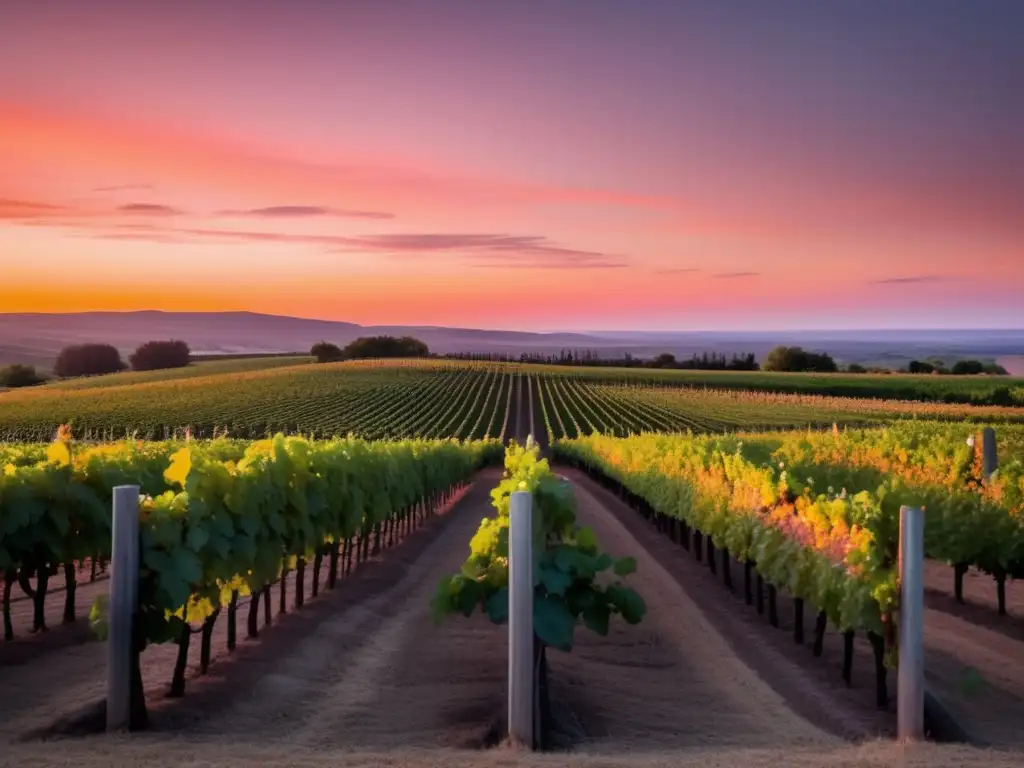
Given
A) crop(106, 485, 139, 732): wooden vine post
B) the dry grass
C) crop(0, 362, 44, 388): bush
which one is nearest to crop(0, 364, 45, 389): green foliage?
crop(0, 362, 44, 388): bush

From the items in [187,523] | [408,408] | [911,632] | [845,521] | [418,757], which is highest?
[187,523]

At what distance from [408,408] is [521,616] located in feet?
216

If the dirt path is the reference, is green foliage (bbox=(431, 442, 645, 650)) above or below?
above

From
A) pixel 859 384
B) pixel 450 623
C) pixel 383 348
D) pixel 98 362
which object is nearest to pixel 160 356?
pixel 98 362

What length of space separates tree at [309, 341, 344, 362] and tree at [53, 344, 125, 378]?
26960 millimetres

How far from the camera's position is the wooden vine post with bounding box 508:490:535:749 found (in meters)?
6.11

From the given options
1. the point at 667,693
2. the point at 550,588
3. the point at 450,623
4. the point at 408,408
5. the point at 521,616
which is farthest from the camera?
the point at 408,408

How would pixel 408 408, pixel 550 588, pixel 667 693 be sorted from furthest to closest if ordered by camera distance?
pixel 408 408
pixel 667 693
pixel 550 588

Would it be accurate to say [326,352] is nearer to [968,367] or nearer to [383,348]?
[383,348]

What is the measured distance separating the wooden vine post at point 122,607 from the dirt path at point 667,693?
3.03m

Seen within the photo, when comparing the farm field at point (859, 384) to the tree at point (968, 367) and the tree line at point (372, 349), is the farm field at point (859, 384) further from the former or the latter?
→ the tree line at point (372, 349)

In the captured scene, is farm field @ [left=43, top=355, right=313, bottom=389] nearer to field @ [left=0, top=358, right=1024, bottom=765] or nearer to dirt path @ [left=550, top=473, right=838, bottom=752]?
field @ [left=0, top=358, right=1024, bottom=765]

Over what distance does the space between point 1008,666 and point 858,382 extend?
81954 millimetres

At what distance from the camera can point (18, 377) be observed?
104625mm
